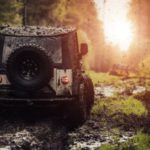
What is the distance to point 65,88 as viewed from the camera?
11.4 metres

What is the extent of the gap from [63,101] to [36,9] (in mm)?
31190

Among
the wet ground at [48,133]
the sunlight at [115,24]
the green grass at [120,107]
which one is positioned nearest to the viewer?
the wet ground at [48,133]

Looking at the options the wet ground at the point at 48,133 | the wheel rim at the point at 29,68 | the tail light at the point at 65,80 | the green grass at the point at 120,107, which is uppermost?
the wheel rim at the point at 29,68

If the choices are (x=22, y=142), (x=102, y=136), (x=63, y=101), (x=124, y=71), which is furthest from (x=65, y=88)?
(x=124, y=71)

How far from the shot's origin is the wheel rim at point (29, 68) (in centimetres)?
1120

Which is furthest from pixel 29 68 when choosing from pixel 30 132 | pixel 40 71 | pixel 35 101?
pixel 30 132

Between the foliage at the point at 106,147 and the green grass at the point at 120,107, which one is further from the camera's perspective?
the green grass at the point at 120,107

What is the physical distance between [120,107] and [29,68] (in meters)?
4.39

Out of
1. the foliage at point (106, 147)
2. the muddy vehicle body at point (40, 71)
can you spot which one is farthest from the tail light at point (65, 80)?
the foliage at point (106, 147)

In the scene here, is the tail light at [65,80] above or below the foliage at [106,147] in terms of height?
above

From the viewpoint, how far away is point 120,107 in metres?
14.9

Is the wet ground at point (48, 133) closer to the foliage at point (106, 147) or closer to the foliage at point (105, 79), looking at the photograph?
the foliage at point (106, 147)

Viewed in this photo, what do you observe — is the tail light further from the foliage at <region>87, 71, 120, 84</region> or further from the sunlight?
the sunlight

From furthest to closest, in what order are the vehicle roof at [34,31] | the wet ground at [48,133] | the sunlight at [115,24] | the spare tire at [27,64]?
the sunlight at [115,24] → the vehicle roof at [34,31] → the spare tire at [27,64] → the wet ground at [48,133]
